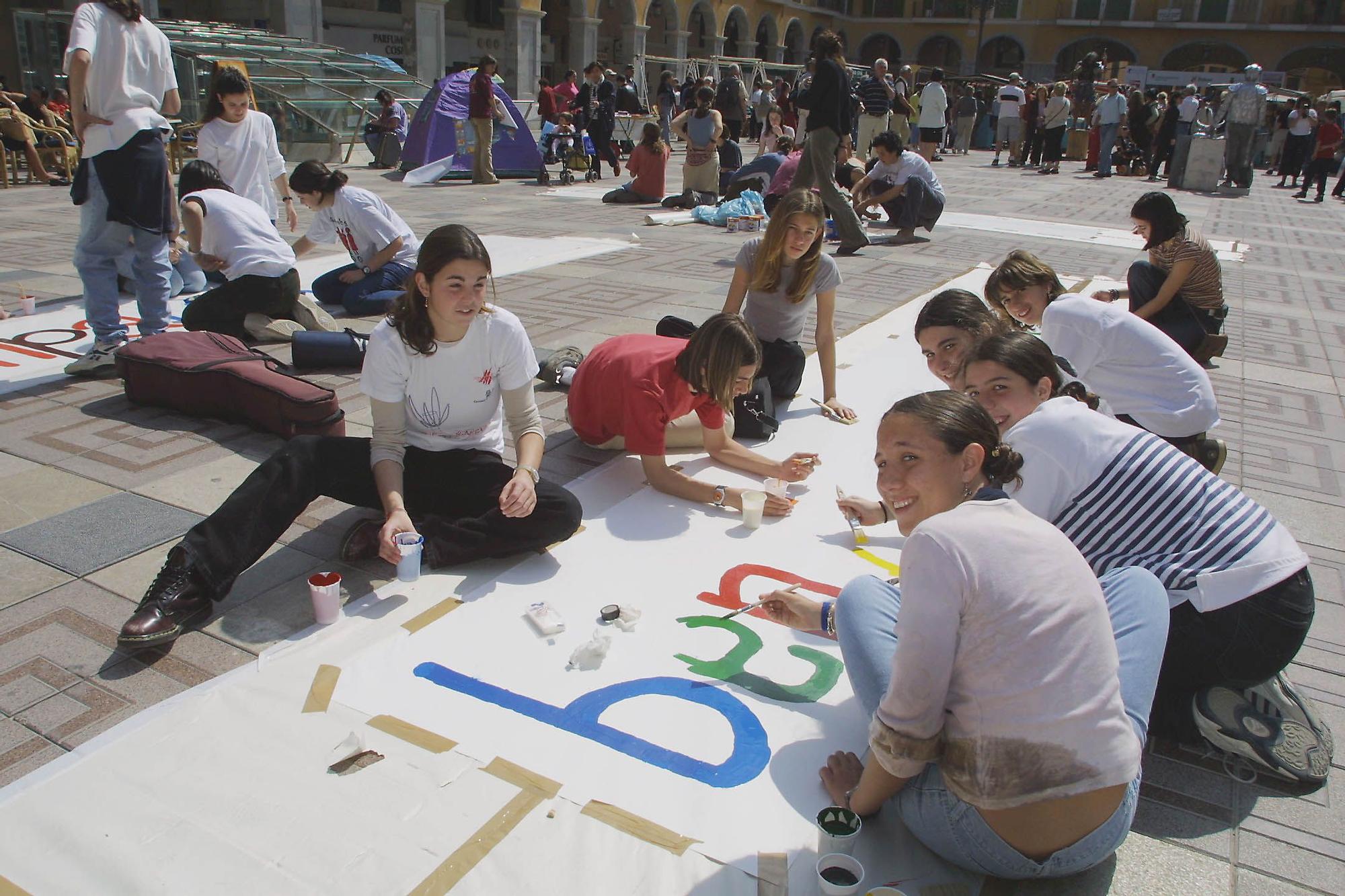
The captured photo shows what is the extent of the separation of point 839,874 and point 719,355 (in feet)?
6.02

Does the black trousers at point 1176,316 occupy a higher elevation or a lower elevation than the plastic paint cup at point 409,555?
higher

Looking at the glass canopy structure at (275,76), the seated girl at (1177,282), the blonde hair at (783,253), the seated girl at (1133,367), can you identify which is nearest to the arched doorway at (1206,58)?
the glass canopy structure at (275,76)

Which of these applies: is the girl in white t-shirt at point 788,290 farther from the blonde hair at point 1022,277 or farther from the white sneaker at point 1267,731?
the white sneaker at point 1267,731

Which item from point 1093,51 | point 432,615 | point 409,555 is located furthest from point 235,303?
point 1093,51

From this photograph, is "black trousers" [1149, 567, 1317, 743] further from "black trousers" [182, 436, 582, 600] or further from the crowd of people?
"black trousers" [182, 436, 582, 600]

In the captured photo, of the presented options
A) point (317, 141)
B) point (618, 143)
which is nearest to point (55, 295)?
point (317, 141)

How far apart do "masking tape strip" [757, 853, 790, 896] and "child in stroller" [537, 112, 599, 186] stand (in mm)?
12517

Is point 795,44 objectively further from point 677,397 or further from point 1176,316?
point 677,397

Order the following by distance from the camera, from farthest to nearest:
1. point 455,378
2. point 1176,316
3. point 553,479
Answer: point 1176,316, point 553,479, point 455,378

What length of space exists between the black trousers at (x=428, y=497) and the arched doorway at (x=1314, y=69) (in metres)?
45.8

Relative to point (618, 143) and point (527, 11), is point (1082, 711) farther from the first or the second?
point (527, 11)

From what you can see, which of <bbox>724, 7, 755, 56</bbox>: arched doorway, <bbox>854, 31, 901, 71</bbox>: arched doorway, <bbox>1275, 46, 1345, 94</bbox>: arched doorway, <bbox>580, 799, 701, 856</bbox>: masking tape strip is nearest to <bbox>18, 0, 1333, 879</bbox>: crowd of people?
<bbox>580, 799, 701, 856</bbox>: masking tape strip

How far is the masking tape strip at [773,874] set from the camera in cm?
183

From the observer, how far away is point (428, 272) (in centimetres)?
281
